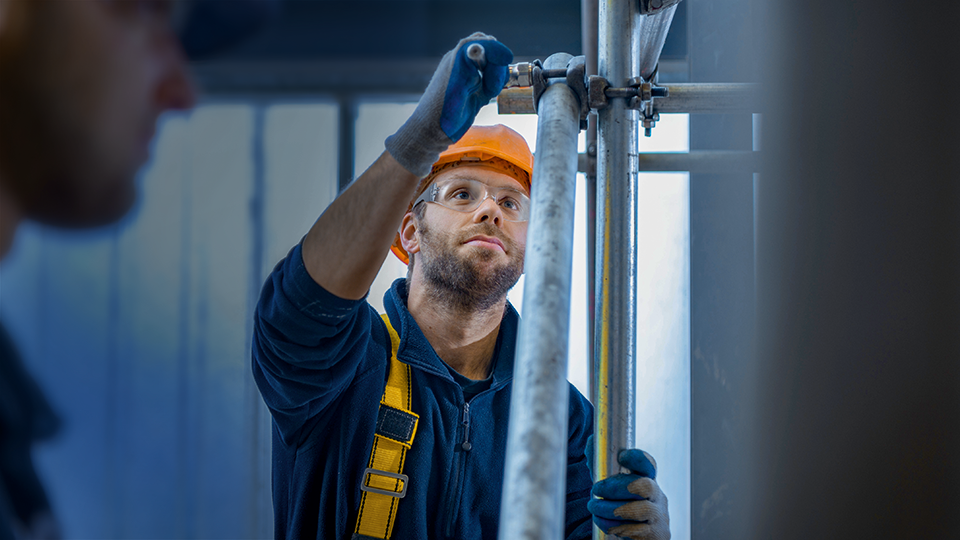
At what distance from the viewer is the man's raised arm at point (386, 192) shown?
103 cm

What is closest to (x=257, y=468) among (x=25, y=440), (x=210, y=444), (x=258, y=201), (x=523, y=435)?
(x=210, y=444)

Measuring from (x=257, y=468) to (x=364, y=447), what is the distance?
2.04m

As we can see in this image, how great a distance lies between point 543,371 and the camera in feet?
1.56

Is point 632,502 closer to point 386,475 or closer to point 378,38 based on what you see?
point 386,475

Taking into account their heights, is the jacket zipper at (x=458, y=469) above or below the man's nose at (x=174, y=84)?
below

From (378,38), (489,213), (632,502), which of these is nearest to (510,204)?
(489,213)

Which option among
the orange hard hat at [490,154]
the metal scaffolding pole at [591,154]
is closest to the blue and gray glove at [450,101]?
the metal scaffolding pole at [591,154]

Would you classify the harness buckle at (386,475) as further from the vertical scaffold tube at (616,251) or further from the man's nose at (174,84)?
the man's nose at (174,84)

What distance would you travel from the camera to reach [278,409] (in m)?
1.30

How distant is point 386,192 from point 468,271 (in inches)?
23.0

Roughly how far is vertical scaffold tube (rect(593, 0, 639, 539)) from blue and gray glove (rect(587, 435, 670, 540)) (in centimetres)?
2

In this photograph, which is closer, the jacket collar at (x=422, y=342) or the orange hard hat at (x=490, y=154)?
the jacket collar at (x=422, y=342)

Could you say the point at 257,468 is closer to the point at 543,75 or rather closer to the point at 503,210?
the point at 503,210

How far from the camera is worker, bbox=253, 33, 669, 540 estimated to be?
3.48 ft
